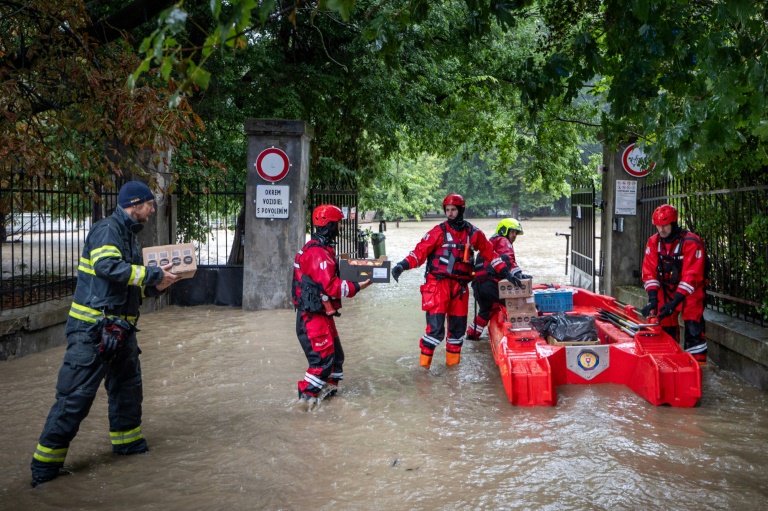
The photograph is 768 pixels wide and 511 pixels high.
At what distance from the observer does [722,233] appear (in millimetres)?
8469

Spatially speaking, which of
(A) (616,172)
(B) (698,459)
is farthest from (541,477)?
(A) (616,172)

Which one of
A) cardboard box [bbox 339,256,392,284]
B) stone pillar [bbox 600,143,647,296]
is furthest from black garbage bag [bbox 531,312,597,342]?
stone pillar [bbox 600,143,647,296]

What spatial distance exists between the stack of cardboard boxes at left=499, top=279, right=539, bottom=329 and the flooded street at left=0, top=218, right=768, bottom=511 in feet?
2.36

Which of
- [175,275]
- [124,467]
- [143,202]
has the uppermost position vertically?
[143,202]

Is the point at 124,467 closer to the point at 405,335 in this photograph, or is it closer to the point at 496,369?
the point at 496,369

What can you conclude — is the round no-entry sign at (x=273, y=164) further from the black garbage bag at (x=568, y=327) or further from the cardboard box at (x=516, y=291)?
the black garbage bag at (x=568, y=327)

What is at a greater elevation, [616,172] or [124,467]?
[616,172]

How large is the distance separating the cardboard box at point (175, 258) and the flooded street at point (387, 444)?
4.69ft

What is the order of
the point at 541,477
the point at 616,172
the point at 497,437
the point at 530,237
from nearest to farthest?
the point at 541,477, the point at 497,437, the point at 616,172, the point at 530,237

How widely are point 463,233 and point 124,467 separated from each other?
461cm

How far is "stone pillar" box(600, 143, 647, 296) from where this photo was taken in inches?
448

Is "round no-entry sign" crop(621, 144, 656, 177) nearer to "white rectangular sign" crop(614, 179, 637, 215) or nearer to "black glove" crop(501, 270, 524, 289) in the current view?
"white rectangular sign" crop(614, 179, 637, 215)

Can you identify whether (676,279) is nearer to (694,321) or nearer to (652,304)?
(652,304)

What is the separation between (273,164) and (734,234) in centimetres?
732
